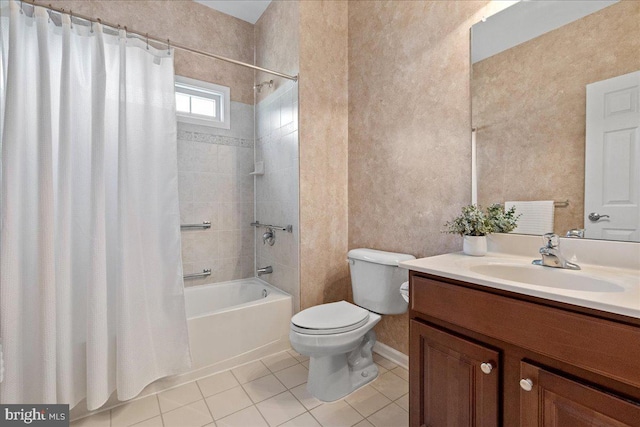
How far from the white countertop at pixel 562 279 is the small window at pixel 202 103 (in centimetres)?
205

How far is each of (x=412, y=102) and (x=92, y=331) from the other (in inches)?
81.0

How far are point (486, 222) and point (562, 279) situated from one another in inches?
15.5

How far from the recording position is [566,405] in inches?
28.9

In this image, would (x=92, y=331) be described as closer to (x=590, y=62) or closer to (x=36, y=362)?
(x=36, y=362)

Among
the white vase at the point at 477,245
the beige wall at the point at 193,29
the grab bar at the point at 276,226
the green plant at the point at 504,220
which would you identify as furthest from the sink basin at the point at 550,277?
the beige wall at the point at 193,29

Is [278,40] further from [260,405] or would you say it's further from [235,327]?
[260,405]

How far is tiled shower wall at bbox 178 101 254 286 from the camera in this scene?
7.64ft

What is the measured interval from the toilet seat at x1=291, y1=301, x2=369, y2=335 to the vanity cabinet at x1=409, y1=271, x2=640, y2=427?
17.8 inches

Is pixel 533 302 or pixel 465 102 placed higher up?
pixel 465 102

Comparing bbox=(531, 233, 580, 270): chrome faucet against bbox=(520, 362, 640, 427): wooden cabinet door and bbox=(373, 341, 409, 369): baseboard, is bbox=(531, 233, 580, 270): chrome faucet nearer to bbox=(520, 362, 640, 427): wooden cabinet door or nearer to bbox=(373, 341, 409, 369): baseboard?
bbox=(520, 362, 640, 427): wooden cabinet door

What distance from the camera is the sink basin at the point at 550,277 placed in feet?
2.97

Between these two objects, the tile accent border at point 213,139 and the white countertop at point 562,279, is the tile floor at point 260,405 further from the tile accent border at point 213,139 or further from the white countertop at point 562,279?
the tile accent border at point 213,139

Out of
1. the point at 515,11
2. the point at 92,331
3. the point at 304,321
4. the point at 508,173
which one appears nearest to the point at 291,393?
the point at 304,321

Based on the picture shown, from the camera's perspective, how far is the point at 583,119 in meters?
1.13
